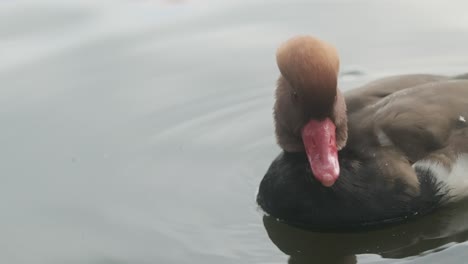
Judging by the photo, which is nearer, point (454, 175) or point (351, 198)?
point (351, 198)

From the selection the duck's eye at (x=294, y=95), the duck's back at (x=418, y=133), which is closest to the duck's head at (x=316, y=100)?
the duck's eye at (x=294, y=95)

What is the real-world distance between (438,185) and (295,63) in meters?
0.95

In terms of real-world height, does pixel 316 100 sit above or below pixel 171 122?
above

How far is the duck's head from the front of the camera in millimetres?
4297

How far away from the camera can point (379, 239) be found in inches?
178

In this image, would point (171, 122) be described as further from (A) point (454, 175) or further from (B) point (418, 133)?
(A) point (454, 175)

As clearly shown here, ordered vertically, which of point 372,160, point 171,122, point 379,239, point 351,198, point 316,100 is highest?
point 316,100

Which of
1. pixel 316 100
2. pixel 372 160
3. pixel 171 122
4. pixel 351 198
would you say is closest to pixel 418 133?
pixel 372 160

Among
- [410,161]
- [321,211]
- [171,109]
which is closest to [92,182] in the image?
[171,109]

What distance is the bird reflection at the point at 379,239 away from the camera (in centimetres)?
443

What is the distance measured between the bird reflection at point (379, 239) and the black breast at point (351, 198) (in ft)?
0.17

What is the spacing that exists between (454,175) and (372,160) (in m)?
0.42

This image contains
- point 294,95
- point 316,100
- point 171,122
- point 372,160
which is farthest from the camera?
point 171,122

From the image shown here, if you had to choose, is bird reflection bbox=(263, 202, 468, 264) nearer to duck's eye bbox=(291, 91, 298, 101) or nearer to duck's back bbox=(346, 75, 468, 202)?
duck's back bbox=(346, 75, 468, 202)
